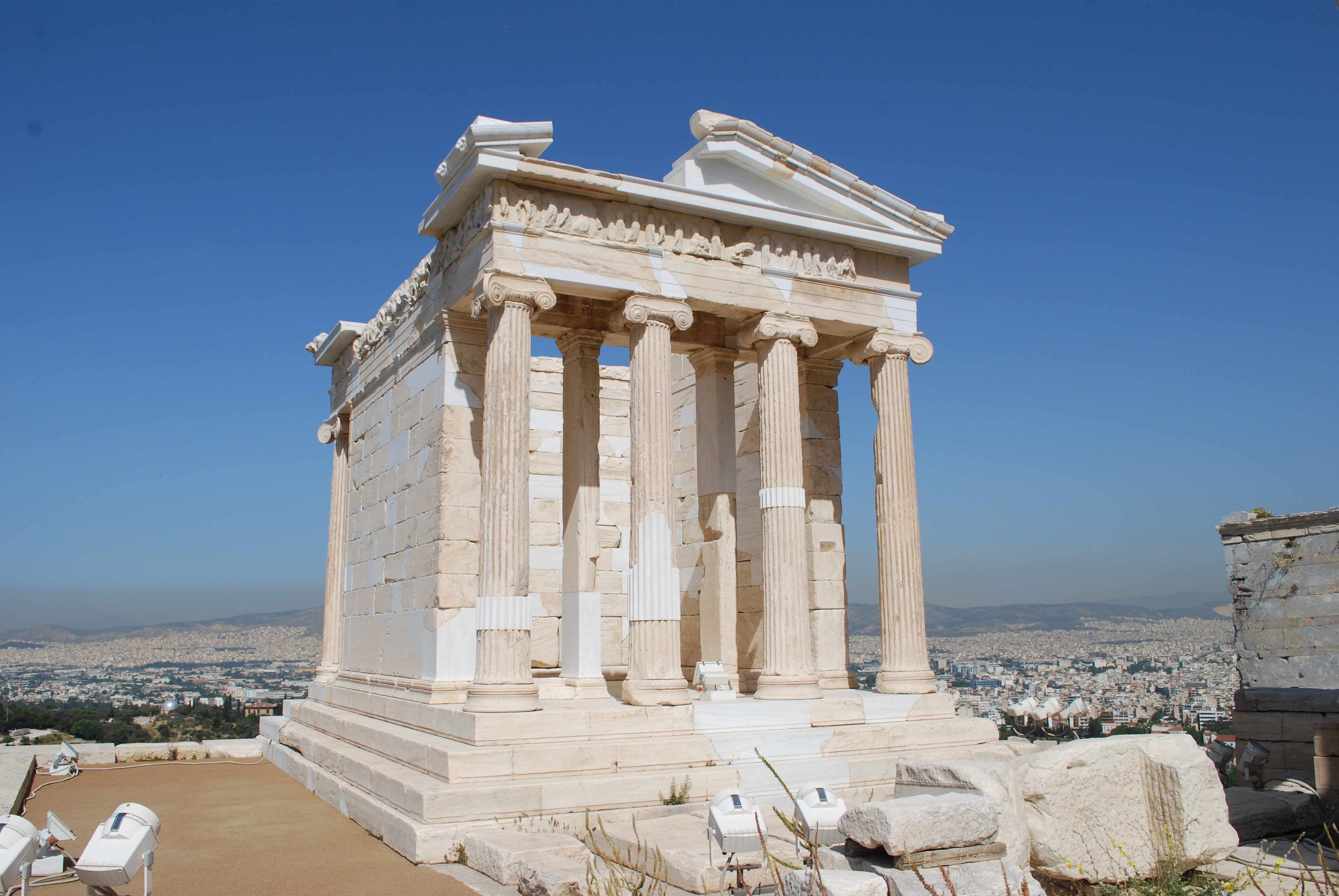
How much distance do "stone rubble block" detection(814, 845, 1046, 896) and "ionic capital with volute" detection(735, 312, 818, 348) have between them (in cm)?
802

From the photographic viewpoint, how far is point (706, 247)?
1359 cm

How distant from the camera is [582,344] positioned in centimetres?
1452

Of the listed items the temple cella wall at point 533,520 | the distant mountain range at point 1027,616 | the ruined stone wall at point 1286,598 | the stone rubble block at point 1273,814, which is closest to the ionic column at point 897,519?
the temple cella wall at point 533,520

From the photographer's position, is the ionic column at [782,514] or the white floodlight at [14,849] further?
the ionic column at [782,514]

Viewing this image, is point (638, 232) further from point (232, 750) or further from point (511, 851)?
point (232, 750)

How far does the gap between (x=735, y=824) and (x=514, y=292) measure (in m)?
7.22

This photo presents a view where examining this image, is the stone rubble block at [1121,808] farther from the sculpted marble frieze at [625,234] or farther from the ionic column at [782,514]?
the sculpted marble frieze at [625,234]

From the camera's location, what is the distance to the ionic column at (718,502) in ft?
49.9

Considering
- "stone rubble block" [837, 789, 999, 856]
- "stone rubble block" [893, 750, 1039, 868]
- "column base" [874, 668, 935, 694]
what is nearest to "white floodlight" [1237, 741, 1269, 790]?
"column base" [874, 668, 935, 694]

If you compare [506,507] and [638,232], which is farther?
[638,232]

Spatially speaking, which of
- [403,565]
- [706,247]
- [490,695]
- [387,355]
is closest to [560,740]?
[490,695]

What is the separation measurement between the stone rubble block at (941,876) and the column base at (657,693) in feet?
16.3

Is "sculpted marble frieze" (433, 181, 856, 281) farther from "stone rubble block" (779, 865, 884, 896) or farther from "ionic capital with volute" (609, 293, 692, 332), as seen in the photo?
"stone rubble block" (779, 865, 884, 896)

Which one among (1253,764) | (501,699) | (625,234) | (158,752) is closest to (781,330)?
(625,234)
